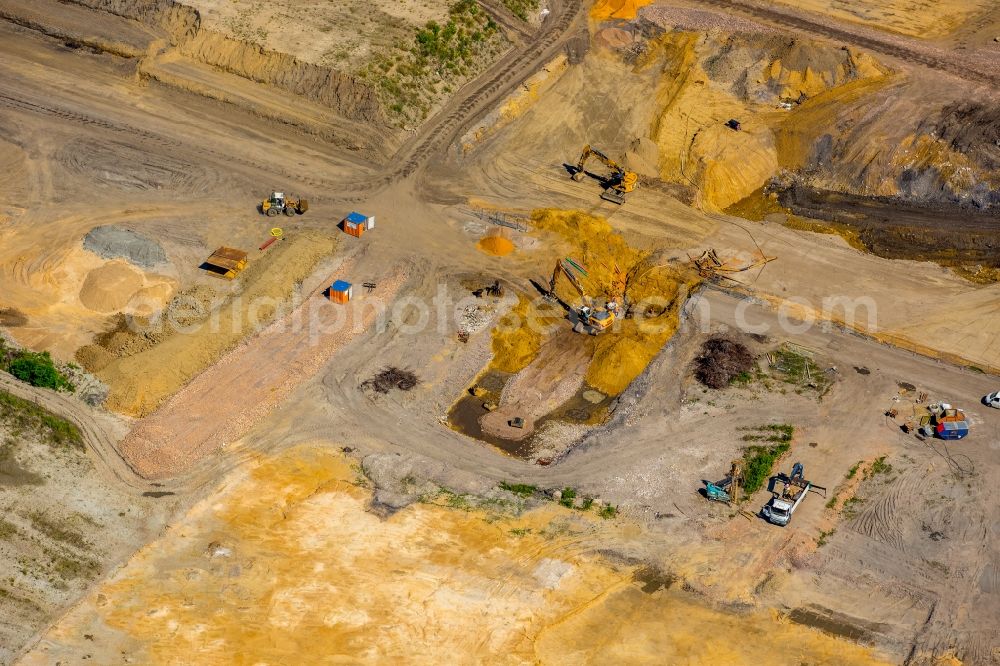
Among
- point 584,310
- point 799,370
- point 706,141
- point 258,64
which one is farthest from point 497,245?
point 258,64

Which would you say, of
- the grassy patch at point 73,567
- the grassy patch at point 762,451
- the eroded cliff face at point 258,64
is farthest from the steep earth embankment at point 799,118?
the grassy patch at point 73,567

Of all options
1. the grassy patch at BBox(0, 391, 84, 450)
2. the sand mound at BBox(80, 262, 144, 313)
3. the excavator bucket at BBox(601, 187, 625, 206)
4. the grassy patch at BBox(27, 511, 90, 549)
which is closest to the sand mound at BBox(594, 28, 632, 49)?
the excavator bucket at BBox(601, 187, 625, 206)

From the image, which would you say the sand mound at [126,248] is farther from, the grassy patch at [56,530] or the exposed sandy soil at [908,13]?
the exposed sandy soil at [908,13]

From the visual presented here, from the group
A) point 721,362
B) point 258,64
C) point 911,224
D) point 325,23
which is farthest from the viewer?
point 325,23

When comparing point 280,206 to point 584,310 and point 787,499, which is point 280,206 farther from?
point 787,499

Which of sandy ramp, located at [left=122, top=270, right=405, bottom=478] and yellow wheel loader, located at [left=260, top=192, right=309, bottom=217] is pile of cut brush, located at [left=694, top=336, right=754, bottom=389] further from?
yellow wheel loader, located at [left=260, top=192, right=309, bottom=217]

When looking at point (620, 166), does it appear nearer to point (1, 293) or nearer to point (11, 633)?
point (1, 293)
